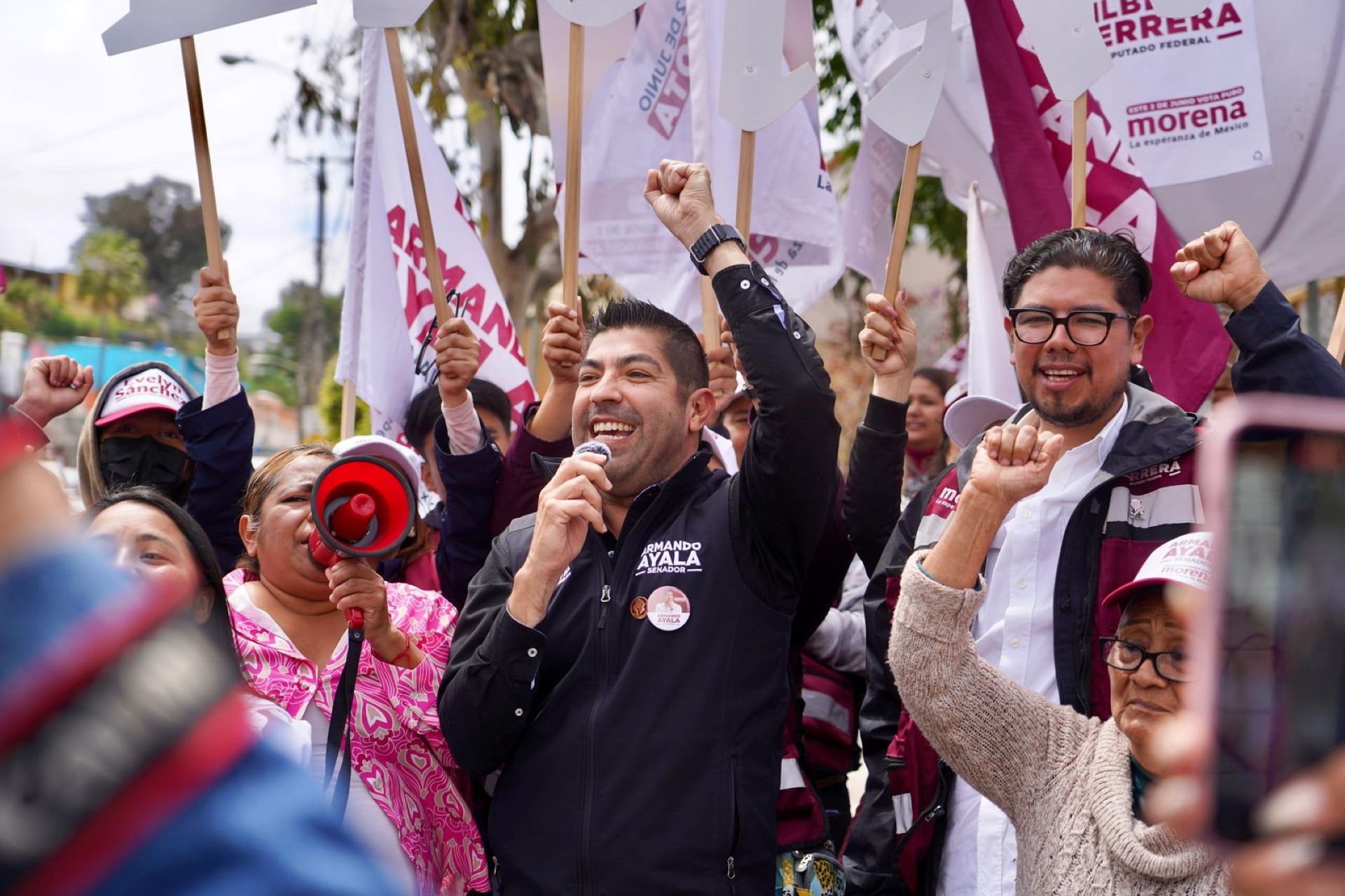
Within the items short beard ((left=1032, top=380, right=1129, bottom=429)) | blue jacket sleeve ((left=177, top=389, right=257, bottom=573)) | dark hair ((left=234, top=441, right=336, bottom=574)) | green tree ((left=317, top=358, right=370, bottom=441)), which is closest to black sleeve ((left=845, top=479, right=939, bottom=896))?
short beard ((left=1032, top=380, right=1129, bottom=429))

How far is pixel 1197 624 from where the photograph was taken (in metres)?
0.85

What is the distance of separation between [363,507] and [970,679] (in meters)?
1.11

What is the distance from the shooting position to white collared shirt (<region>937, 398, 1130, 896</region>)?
9.16 feet

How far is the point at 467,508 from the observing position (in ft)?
11.6

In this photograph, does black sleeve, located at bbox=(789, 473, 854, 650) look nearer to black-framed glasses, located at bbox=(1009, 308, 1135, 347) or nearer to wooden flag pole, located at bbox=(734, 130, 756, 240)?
black-framed glasses, located at bbox=(1009, 308, 1135, 347)

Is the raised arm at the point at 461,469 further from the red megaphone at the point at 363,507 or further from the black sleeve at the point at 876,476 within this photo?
the red megaphone at the point at 363,507

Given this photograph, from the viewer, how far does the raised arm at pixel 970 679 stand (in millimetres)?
2387

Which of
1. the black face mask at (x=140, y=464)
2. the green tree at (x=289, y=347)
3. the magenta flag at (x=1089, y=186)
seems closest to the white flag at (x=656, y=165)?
the magenta flag at (x=1089, y=186)

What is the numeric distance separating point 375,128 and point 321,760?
115 inches

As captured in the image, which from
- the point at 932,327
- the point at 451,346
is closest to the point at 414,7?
the point at 451,346

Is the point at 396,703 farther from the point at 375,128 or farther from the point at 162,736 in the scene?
the point at 375,128

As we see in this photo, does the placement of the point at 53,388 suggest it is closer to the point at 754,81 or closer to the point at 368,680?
the point at 368,680

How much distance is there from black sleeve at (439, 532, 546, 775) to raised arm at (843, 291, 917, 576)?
0.94m

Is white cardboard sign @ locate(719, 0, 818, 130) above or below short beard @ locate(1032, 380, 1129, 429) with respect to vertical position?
above
